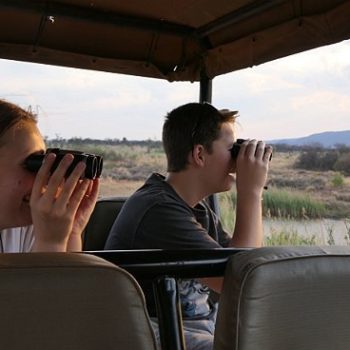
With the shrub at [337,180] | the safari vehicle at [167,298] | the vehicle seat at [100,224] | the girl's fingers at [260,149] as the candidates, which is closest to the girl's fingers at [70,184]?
the safari vehicle at [167,298]

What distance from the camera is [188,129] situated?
7.16ft

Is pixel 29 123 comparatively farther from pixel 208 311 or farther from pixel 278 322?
pixel 208 311

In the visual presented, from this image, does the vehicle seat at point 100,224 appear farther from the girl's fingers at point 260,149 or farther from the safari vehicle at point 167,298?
the safari vehicle at point 167,298

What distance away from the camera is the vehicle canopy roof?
2.37m

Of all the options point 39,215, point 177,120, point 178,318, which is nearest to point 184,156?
point 177,120

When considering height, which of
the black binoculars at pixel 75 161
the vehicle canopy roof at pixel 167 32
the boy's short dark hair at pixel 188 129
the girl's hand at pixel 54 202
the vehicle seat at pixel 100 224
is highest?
the vehicle canopy roof at pixel 167 32

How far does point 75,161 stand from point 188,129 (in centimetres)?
94

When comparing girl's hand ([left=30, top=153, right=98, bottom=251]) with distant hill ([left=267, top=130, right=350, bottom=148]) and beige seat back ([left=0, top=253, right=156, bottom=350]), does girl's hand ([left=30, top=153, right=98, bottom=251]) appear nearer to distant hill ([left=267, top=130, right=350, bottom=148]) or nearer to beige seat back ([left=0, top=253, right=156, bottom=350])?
beige seat back ([left=0, top=253, right=156, bottom=350])

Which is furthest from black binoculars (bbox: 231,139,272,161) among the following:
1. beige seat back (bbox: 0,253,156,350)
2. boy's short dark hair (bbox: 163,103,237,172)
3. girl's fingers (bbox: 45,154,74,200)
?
beige seat back (bbox: 0,253,156,350)

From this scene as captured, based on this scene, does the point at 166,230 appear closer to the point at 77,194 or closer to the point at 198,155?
the point at 198,155

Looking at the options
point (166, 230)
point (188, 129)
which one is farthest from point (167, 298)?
point (188, 129)

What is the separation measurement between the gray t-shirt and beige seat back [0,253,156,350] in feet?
2.91

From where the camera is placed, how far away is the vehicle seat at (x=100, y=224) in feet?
9.04

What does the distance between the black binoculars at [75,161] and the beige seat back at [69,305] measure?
0.36 metres
